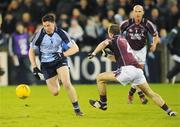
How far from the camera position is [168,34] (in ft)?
78.2

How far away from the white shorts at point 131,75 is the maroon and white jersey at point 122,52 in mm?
124

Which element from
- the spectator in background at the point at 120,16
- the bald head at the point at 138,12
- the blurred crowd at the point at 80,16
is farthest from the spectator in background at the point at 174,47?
the bald head at the point at 138,12

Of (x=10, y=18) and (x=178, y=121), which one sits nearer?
(x=178, y=121)

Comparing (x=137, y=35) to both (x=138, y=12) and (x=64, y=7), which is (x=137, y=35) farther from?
(x=64, y=7)

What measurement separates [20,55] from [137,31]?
8285mm

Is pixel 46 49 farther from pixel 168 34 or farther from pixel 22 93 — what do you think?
pixel 168 34

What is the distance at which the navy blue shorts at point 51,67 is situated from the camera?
46.4 ft

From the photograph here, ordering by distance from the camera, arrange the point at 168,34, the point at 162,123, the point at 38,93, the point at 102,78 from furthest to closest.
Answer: the point at 168,34 → the point at 38,93 → the point at 102,78 → the point at 162,123

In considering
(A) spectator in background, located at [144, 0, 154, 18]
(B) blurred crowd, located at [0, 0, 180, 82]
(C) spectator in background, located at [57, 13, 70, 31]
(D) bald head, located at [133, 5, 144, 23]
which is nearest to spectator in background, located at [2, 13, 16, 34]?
(B) blurred crowd, located at [0, 0, 180, 82]

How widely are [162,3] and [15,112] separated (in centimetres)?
1250

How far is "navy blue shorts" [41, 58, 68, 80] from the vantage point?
14.1 m

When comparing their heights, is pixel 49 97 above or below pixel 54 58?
below

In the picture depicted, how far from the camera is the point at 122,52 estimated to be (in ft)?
44.7

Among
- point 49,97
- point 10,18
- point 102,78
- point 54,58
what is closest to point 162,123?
point 102,78
